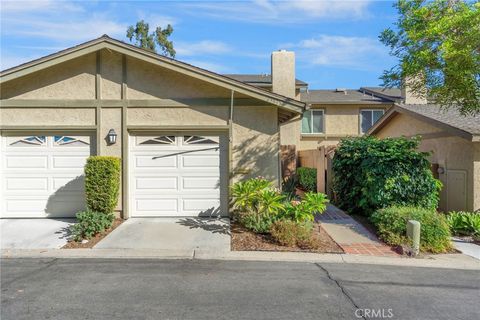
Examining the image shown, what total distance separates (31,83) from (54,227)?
3.93m

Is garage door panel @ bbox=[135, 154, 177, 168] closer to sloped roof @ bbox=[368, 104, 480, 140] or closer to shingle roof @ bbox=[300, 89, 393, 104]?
sloped roof @ bbox=[368, 104, 480, 140]

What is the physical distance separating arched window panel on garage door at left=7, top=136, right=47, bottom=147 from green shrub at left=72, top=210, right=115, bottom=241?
111 inches

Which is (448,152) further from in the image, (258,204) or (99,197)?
(99,197)

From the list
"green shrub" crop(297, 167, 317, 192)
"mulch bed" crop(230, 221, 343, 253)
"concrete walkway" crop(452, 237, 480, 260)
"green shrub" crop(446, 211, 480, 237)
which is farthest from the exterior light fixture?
"green shrub" crop(297, 167, 317, 192)

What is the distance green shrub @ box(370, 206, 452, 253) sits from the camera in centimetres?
715

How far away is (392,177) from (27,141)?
963 centimetres

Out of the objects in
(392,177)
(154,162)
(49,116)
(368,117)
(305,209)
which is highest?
(368,117)

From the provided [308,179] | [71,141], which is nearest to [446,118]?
[308,179]

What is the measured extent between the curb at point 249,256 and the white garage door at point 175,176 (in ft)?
8.74

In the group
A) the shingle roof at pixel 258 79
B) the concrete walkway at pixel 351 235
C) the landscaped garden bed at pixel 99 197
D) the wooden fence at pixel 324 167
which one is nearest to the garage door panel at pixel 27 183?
the landscaped garden bed at pixel 99 197

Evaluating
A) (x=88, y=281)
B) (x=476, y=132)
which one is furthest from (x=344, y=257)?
(x=476, y=132)

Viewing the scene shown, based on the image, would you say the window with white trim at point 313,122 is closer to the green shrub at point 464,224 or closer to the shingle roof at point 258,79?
the shingle roof at point 258,79

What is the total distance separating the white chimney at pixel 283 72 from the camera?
57.0ft

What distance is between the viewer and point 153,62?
905 centimetres
